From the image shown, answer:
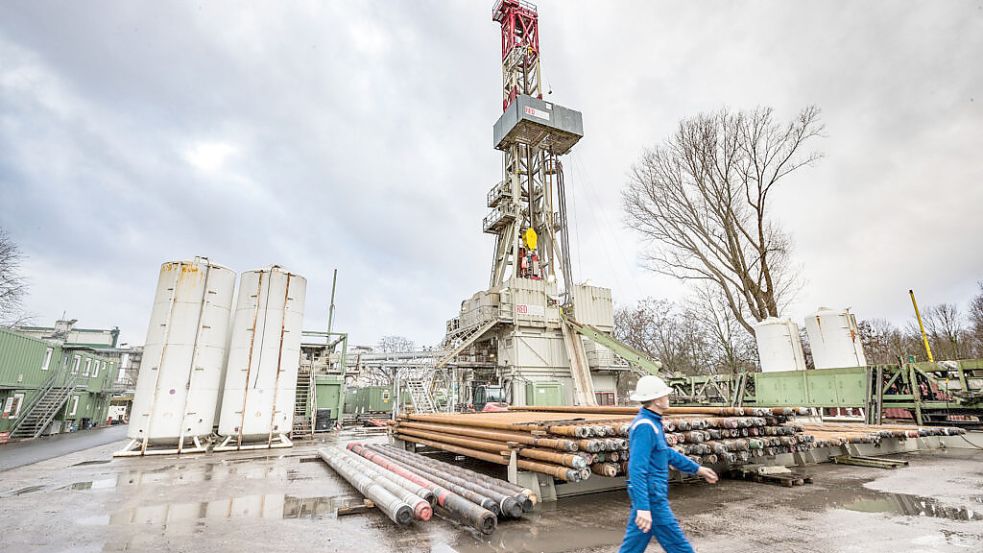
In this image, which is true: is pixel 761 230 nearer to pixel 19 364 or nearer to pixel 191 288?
pixel 191 288

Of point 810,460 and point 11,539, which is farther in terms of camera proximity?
point 810,460

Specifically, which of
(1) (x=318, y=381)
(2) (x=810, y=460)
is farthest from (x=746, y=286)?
(1) (x=318, y=381)

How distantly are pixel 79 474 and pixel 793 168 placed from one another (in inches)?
929

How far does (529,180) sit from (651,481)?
2925cm

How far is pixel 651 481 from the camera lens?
3098mm

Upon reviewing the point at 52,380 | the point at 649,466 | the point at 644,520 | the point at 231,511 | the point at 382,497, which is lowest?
the point at 231,511

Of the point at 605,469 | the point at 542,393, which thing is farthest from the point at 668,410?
the point at 542,393

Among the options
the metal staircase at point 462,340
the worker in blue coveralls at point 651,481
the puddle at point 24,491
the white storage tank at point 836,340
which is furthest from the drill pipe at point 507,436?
the white storage tank at point 836,340

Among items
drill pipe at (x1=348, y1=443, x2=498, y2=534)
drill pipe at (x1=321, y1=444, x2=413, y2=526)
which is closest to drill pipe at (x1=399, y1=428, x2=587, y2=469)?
drill pipe at (x1=348, y1=443, x2=498, y2=534)

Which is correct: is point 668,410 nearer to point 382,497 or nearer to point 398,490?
point 398,490

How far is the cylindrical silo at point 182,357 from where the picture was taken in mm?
11750

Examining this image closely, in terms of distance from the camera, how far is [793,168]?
17.7 metres

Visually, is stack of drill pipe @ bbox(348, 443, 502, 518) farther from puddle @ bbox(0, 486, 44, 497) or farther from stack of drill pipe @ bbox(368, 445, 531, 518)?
puddle @ bbox(0, 486, 44, 497)

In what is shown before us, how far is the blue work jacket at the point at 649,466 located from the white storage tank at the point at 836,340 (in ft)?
49.1
